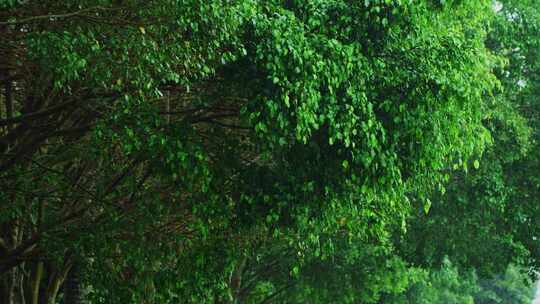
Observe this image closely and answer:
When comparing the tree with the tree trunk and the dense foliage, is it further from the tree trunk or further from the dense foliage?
the tree trunk

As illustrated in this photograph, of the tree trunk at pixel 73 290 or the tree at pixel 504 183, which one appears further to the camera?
the tree at pixel 504 183

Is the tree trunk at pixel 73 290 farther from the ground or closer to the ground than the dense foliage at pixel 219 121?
closer to the ground

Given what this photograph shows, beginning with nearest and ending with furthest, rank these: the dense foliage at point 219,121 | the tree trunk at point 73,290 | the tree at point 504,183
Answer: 1. the dense foliage at point 219,121
2. the tree trunk at point 73,290
3. the tree at point 504,183

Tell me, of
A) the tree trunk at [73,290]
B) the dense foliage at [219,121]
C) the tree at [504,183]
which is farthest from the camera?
the tree at [504,183]

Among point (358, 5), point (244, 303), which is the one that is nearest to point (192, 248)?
point (358, 5)

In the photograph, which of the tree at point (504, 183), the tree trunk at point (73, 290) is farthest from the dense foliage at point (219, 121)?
the tree at point (504, 183)

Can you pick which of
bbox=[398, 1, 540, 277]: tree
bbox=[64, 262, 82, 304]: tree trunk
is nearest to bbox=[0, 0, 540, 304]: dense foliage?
bbox=[64, 262, 82, 304]: tree trunk

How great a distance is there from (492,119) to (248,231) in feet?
31.2

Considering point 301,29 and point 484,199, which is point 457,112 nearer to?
point 301,29

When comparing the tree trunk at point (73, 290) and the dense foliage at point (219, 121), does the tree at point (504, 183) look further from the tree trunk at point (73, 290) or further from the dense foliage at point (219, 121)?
the tree trunk at point (73, 290)

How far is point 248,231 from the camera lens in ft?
41.8

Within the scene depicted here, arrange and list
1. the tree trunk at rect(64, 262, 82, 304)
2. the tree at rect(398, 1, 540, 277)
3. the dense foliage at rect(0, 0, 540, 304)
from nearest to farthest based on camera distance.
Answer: the dense foliage at rect(0, 0, 540, 304)
the tree trunk at rect(64, 262, 82, 304)
the tree at rect(398, 1, 540, 277)

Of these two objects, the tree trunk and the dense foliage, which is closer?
the dense foliage

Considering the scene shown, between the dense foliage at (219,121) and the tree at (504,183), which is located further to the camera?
the tree at (504,183)
